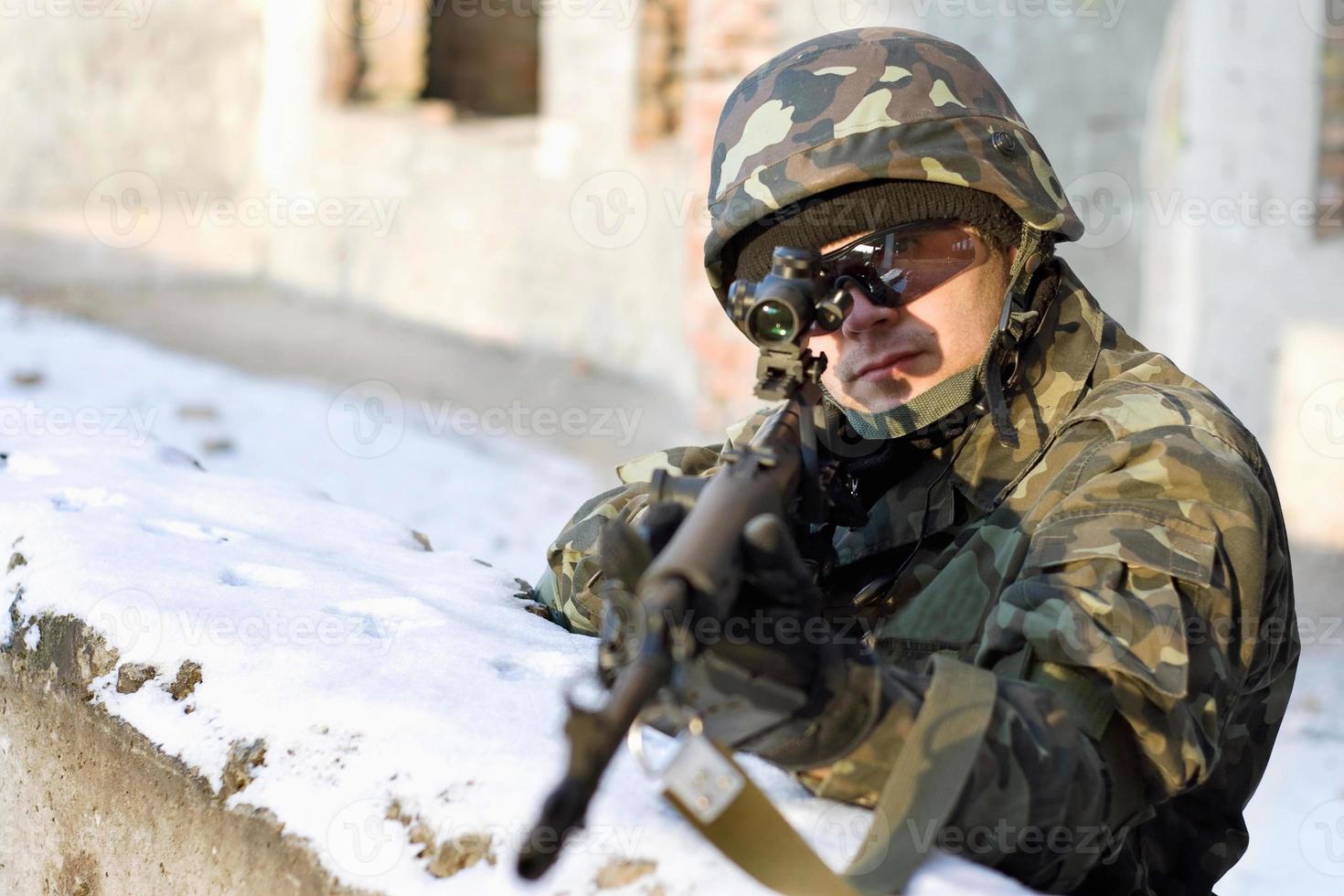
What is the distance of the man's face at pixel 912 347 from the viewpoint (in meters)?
2.13

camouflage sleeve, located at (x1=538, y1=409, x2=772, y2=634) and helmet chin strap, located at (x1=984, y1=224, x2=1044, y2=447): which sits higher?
helmet chin strap, located at (x1=984, y1=224, x2=1044, y2=447)

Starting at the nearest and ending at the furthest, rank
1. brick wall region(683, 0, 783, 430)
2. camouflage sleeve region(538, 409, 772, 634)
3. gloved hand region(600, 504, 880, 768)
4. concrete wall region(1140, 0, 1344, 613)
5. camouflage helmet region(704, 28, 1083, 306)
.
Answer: gloved hand region(600, 504, 880, 768) → camouflage helmet region(704, 28, 1083, 306) → camouflage sleeve region(538, 409, 772, 634) → concrete wall region(1140, 0, 1344, 613) → brick wall region(683, 0, 783, 430)

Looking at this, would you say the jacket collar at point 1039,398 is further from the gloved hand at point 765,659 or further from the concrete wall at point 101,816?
the concrete wall at point 101,816

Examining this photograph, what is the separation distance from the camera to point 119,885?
6.64ft

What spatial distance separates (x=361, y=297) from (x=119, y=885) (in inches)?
301

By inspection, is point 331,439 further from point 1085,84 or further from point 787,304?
point 787,304

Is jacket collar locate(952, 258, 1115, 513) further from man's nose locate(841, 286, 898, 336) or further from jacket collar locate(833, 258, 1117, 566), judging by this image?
man's nose locate(841, 286, 898, 336)

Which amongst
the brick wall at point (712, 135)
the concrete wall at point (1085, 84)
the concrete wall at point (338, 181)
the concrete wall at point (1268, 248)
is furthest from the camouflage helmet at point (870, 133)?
the concrete wall at point (338, 181)

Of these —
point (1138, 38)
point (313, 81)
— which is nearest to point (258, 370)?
point (313, 81)

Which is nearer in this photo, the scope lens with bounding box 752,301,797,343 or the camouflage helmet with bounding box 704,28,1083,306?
the scope lens with bounding box 752,301,797,343

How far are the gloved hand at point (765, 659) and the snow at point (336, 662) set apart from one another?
0.15 m

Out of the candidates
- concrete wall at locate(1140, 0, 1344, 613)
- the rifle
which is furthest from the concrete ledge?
concrete wall at locate(1140, 0, 1344, 613)

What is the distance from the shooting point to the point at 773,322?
66.1 inches

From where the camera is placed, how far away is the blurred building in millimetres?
5180
